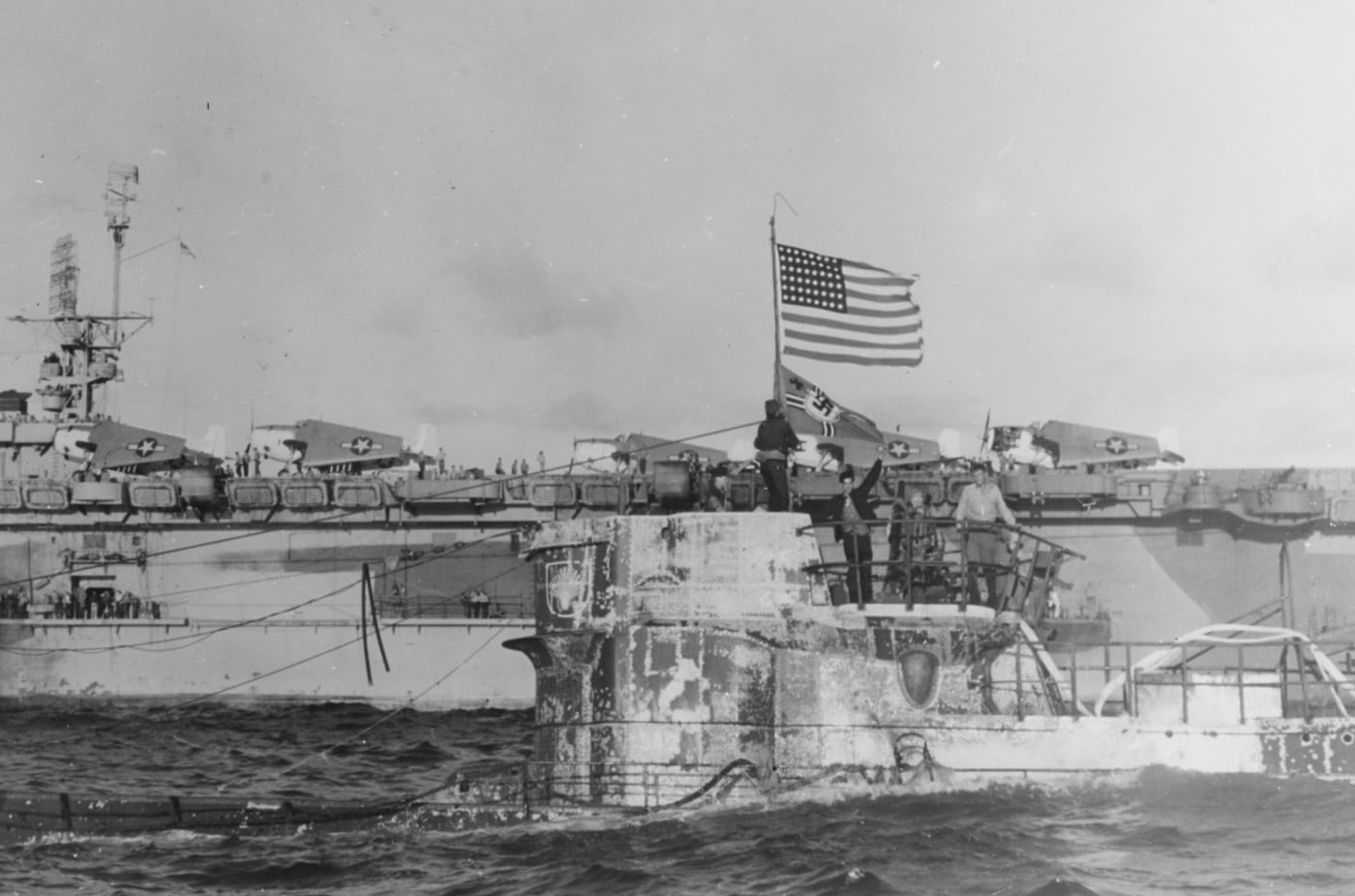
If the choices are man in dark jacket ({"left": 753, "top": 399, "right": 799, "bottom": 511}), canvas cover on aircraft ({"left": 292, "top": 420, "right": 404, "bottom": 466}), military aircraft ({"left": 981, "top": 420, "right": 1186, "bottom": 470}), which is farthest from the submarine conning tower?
canvas cover on aircraft ({"left": 292, "top": 420, "right": 404, "bottom": 466})

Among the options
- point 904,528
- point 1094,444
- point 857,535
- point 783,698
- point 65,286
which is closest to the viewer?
point 783,698

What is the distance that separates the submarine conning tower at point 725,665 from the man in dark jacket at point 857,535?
48 cm

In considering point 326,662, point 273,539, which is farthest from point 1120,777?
point 273,539

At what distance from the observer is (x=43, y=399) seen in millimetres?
46500

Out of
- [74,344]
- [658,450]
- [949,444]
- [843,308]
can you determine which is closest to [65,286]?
[74,344]

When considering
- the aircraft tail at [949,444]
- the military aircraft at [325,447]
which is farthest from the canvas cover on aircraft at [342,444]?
the aircraft tail at [949,444]

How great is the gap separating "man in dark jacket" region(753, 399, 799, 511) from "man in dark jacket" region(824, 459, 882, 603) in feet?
2.02

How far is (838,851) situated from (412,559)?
26.8m

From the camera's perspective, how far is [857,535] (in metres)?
13.2

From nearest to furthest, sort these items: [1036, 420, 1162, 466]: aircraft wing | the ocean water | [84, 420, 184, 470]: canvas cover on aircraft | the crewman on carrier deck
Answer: the ocean water → the crewman on carrier deck → [1036, 420, 1162, 466]: aircraft wing → [84, 420, 184, 470]: canvas cover on aircraft

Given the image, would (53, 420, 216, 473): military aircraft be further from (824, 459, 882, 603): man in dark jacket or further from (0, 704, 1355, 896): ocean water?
(824, 459, 882, 603): man in dark jacket

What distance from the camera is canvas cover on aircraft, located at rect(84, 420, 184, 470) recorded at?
42.2 meters

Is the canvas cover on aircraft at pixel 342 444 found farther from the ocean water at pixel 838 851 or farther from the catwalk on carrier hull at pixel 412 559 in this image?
the ocean water at pixel 838 851

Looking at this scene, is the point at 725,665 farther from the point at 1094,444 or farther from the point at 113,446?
the point at 113,446
